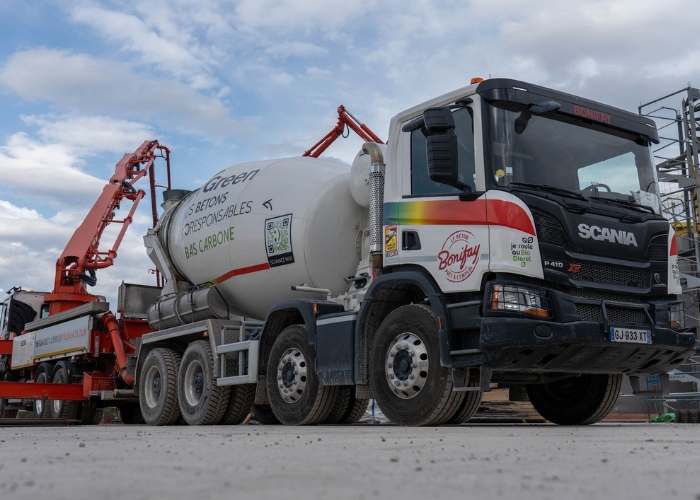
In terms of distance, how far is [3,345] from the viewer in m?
17.3

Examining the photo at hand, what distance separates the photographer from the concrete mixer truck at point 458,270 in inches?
262

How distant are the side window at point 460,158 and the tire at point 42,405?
32.5 feet

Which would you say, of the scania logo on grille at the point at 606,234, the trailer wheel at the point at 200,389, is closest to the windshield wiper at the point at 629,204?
the scania logo on grille at the point at 606,234

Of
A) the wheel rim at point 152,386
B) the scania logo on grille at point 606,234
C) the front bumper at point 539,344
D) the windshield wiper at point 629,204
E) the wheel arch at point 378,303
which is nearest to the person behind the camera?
the front bumper at point 539,344

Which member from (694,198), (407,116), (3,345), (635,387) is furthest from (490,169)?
(3,345)

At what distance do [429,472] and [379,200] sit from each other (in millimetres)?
5271

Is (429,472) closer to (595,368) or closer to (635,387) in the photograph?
(595,368)

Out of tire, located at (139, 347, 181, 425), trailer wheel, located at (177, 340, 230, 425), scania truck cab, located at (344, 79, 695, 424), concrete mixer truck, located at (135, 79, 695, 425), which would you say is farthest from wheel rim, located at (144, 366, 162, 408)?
scania truck cab, located at (344, 79, 695, 424)

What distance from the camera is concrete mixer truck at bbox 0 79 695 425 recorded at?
6660 millimetres

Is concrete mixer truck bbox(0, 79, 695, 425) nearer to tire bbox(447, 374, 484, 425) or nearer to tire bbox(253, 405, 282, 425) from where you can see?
tire bbox(447, 374, 484, 425)

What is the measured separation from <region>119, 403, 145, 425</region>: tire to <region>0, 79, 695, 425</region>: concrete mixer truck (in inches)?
208

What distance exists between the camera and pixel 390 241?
759cm

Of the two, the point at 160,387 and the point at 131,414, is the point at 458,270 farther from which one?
the point at 131,414

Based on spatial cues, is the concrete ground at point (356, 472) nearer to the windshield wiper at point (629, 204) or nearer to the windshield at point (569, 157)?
the windshield at point (569, 157)
